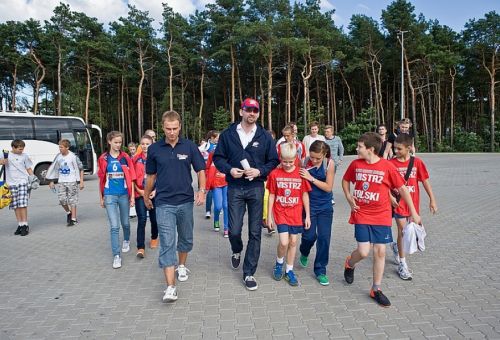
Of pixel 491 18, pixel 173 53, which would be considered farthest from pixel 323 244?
pixel 491 18

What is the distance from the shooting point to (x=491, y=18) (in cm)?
3441

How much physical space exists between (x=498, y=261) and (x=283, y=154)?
10.5 feet

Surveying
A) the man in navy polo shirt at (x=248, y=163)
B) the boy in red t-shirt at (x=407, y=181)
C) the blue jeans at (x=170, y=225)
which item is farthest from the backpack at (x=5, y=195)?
the boy in red t-shirt at (x=407, y=181)

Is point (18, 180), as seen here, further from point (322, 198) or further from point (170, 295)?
point (322, 198)

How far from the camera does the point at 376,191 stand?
371cm

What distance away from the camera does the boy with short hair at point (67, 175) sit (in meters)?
7.71

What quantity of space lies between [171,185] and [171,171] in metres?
0.15

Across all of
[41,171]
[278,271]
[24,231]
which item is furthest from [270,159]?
[41,171]

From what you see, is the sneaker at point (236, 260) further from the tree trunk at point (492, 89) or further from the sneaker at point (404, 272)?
the tree trunk at point (492, 89)

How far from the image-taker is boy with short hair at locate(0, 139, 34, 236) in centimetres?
709

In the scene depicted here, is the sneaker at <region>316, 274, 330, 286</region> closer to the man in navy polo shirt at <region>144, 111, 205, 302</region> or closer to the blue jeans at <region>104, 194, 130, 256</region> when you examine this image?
the man in navy polo shirt at <region>144, 111, 205, 302</region>

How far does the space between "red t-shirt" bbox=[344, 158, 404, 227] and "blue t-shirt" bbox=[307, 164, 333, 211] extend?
1.58ft

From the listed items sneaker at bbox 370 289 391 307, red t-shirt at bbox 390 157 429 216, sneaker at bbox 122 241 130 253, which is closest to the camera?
sneaker at bbox 370 289 391 307

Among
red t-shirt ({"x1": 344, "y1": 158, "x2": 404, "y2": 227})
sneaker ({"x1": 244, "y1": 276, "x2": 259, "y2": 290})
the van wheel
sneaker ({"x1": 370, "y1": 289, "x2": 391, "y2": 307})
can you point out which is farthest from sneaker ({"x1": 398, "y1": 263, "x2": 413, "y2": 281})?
the van wheel
